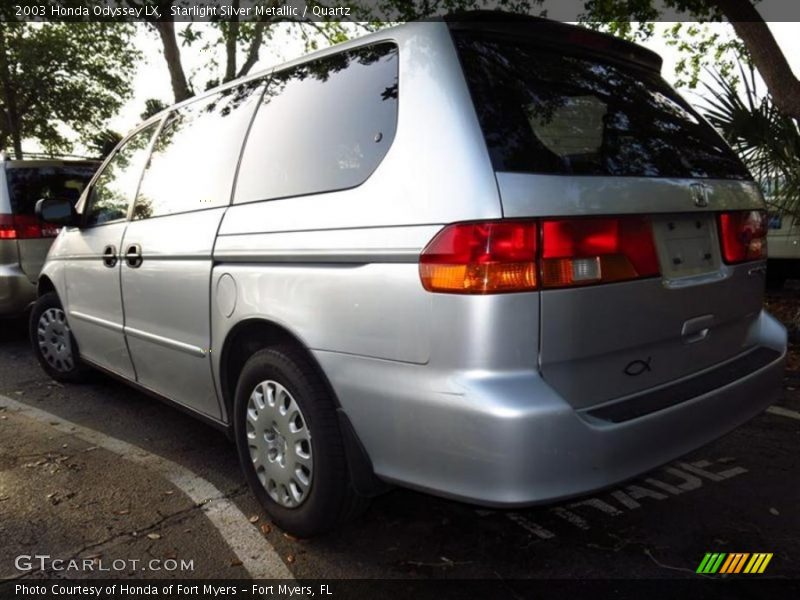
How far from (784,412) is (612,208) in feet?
9.00

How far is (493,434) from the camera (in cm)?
175

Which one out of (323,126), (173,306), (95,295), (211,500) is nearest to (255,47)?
(95,295)

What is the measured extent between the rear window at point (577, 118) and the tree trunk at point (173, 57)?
39.4 ft

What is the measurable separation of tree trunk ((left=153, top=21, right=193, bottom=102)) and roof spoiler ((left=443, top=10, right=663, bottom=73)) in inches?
468

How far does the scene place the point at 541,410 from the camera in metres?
1.76

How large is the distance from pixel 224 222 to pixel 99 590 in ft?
4.83

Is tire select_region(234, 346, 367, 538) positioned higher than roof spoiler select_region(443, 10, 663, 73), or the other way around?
roof spoiler select_region(443, 10, 663, 73)

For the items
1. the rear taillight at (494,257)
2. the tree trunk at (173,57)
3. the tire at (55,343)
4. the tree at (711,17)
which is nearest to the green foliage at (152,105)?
the tree trunk at (173,57)

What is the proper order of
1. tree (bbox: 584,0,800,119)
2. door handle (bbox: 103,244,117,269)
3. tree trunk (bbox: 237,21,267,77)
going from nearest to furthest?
door handle (bbox: 103,244,117,269)
tree (bbox: 584,0,800,119)
tree trunk (bbox: 237,21,267,77)

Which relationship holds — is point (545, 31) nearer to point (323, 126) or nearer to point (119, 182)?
point (323, 126)

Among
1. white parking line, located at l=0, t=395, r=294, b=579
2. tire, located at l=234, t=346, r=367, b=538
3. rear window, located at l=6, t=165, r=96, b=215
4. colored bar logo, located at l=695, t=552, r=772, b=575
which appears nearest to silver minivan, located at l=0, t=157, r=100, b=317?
rear window, located at l=6, t=165, r=96, b=215

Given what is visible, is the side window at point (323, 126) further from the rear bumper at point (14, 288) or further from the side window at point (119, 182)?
the rear bumper at point (14, 288)

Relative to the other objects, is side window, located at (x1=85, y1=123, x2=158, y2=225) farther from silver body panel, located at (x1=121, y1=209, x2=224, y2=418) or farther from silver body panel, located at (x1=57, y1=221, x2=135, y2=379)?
silver body panel, located at (x1=121, y1=209, x2=224, y2=418)

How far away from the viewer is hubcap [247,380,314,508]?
2.36 meters
